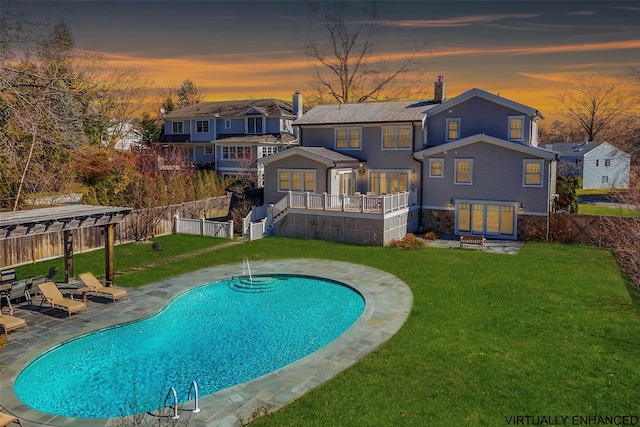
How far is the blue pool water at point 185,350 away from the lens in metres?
10.8

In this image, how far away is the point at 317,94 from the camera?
2315 inches

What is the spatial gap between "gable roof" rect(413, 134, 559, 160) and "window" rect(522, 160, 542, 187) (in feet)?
1.81

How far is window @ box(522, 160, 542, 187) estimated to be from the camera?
90.5 ft

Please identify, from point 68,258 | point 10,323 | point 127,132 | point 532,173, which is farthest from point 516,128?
point 127,132

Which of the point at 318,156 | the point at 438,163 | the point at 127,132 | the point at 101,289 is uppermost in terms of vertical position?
the point at 127,132

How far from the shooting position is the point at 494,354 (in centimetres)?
1203

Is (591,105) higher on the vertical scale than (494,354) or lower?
higher

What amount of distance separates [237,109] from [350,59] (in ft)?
46.7

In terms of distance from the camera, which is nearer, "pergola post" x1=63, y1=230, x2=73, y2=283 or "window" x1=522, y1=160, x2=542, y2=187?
"pergola post" x1=63, y1=230, x2=73, y2=283

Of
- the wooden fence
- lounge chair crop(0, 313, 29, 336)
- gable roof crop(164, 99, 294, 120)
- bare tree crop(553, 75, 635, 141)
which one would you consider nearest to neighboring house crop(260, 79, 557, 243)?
the wooden fence

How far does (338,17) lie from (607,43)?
1343 inches

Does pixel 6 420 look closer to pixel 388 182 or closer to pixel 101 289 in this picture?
pixel 101 289

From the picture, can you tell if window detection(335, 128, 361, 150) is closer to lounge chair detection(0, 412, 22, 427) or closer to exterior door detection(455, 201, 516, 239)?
exterior door detection(455, 201, 516, 239)

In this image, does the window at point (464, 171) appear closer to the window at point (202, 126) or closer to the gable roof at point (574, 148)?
the window at point (202, 126)
